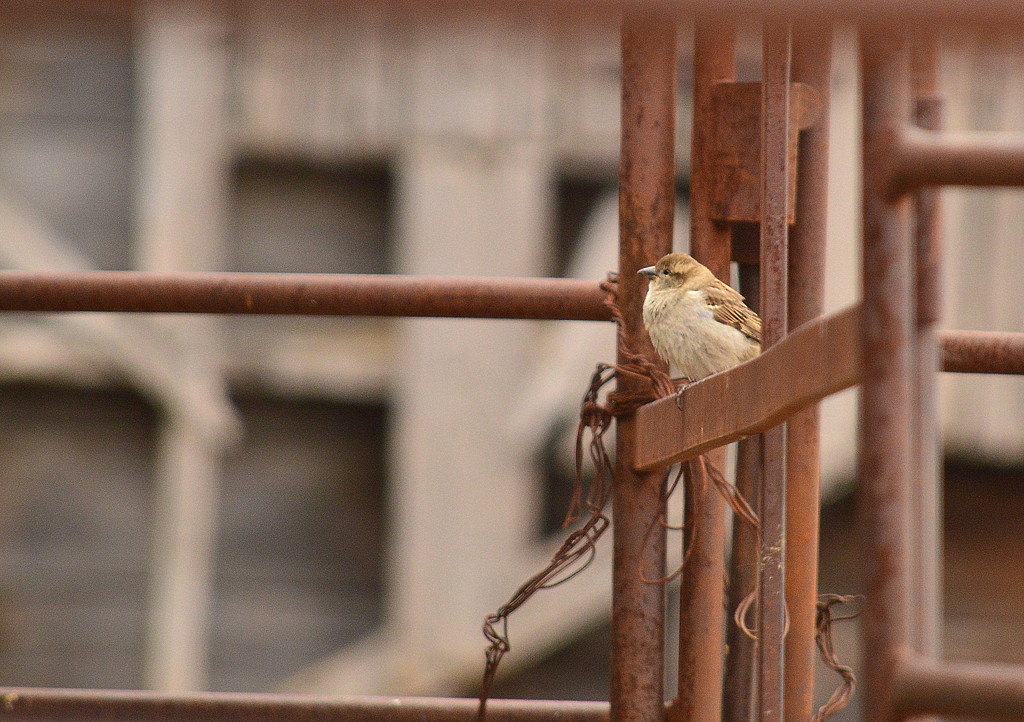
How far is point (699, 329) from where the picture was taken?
3.29m

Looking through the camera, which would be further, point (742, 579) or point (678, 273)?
point (678, 273)

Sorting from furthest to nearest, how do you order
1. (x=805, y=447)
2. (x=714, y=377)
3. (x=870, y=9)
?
(x=805, y=447) < (x=714, y=377) < (x=870, y=9)

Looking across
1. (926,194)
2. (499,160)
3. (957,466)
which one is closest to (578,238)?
(499,160)

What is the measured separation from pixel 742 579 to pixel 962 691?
1.37 metres

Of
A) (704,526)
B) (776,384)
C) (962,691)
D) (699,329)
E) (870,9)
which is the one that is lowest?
(962,691)

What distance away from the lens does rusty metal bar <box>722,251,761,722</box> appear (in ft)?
7.95

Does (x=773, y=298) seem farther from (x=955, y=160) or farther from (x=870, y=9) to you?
(x=870, y=9)

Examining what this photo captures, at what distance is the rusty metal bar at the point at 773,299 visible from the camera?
1955 millimetres

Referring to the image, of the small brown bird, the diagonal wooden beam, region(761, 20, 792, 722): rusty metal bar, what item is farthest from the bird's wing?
region(761, 20, 792, 722): rusty metal bar

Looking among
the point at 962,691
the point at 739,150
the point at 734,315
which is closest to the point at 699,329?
the point at 734,315

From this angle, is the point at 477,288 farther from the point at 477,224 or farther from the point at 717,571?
the point at 477,224

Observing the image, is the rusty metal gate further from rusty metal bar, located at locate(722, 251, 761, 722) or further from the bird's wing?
the bird's wing

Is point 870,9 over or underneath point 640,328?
underneath

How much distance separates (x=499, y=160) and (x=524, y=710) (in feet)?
12.1
